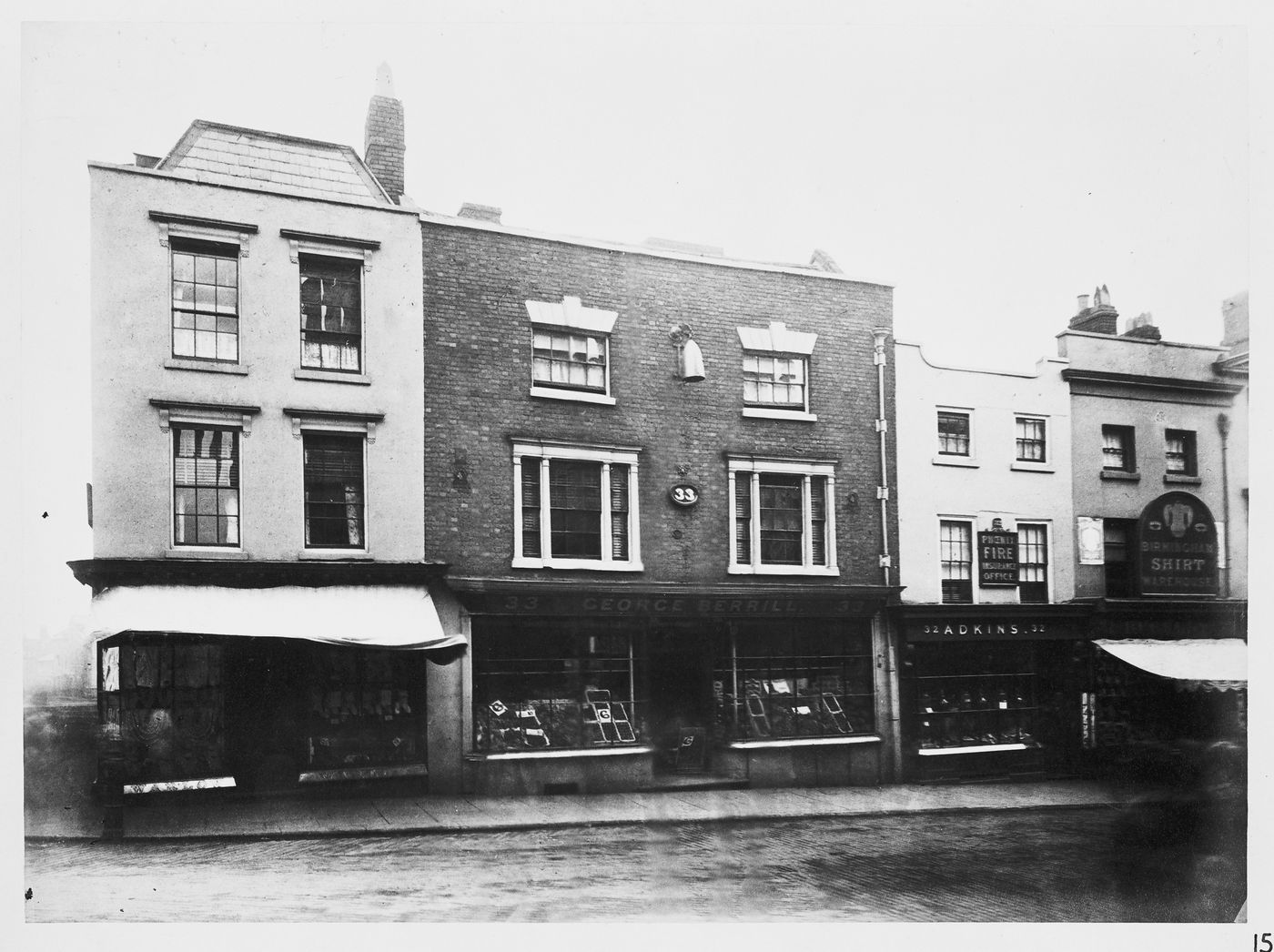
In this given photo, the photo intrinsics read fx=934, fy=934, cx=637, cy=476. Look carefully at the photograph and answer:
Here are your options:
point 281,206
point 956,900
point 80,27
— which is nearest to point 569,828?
point 956,900

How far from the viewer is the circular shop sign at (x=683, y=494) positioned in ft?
31.2

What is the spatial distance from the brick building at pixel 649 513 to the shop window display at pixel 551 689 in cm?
2

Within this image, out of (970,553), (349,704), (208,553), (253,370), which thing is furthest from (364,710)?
(970,553)

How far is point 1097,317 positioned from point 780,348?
120 inches

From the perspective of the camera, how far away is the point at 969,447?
990 centimetres

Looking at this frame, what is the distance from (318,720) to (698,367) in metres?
4.98

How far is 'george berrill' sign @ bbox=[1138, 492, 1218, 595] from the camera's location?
8.88 m

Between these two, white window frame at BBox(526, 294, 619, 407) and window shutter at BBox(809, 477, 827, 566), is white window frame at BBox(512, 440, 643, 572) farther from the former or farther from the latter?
window shutter at BBox(809, 477, 827, 566)

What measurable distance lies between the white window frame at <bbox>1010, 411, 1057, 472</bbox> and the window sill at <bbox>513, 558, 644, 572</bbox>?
4.19m

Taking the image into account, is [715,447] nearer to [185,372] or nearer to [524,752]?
[524,752]

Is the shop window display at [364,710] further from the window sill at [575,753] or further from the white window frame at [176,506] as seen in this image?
the white window frame at [176,506]

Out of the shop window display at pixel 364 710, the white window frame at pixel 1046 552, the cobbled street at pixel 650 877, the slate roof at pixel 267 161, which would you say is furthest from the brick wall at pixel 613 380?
the cobbled street at pixel 650 877

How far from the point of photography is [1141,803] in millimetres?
8938

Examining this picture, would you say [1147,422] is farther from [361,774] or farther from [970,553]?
[361,774]
